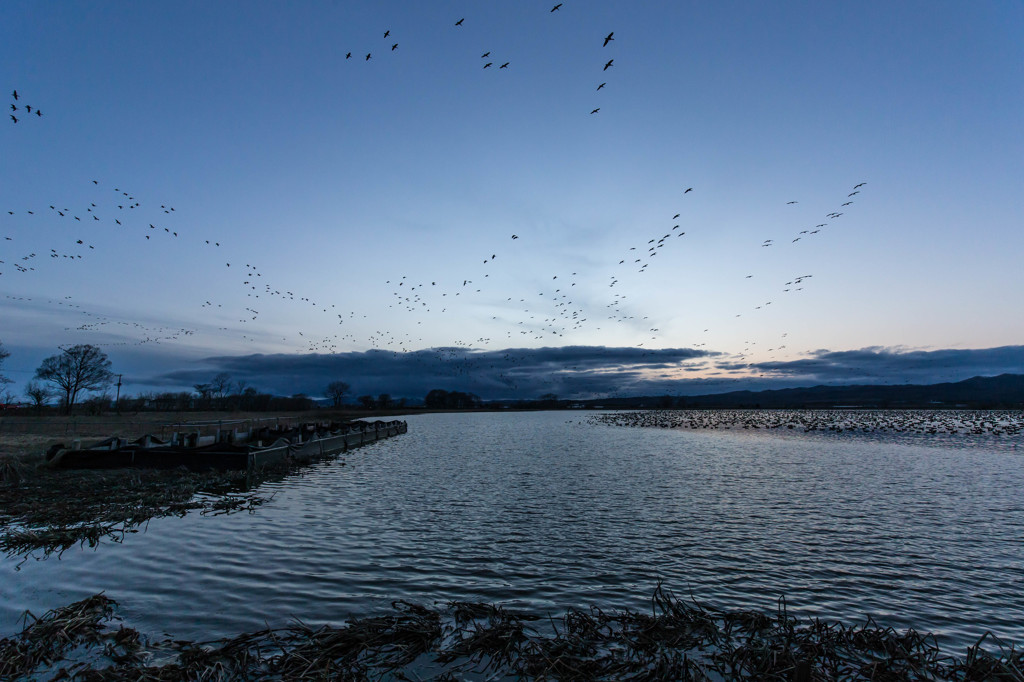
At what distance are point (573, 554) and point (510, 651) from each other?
6034mm

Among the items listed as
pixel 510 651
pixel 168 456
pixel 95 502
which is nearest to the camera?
pixel 510 651

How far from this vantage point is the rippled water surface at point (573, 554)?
31.7 feet

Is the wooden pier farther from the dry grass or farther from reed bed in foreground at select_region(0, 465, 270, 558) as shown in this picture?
reed bed in foreground at select_region(0, 465, 270, 558)

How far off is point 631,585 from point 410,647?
210 inches

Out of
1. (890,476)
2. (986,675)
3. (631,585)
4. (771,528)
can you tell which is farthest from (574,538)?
(890,476)

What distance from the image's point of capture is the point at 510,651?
7523mm

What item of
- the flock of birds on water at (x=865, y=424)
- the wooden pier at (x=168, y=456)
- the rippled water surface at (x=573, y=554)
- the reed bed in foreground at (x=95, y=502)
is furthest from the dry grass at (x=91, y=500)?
the flock of birds on water at (x=865, y=424)

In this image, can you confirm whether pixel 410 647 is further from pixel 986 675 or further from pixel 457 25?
pixel 457 25

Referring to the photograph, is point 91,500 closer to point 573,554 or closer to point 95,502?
point 95,502

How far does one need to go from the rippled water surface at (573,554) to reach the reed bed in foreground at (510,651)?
0.87 meters

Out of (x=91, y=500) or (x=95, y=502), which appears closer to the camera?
(x=95, y=502)

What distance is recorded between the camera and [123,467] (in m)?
27.9

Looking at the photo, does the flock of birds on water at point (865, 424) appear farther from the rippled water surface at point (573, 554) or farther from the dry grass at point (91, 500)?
the dry grass at point (91, 500)

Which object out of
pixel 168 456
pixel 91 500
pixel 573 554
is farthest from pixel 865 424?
pixel 91 500
